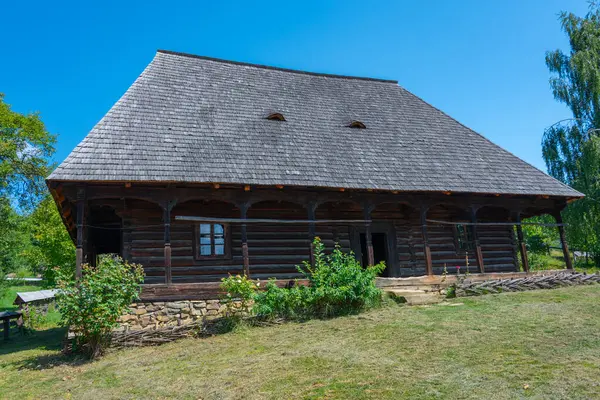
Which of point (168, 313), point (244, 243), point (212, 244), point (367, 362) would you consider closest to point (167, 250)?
point (168, 313)

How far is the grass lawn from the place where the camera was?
17.6ft

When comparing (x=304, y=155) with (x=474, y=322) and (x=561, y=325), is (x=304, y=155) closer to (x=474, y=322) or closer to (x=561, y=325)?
(x=474, y=322)

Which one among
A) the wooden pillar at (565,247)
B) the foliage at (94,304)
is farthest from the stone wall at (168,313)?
the wooden pillar at (565,247)

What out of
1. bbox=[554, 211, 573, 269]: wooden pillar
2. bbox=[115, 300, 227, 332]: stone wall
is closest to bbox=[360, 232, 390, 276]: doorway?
bbox=[554, 211, 573, 269]: wooden pillar

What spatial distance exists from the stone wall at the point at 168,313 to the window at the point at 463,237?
8.98 m

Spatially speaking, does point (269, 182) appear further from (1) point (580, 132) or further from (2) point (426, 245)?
(1) point (580, 132)

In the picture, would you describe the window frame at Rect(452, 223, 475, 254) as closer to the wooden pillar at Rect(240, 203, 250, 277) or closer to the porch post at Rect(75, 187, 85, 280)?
the wooden pillar at Rect(240, 203, 250, 277)

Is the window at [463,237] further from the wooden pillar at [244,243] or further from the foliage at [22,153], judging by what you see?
the foliage at [22,153]

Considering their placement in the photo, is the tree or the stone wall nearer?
the stone wall

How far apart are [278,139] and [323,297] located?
5741 millimetres

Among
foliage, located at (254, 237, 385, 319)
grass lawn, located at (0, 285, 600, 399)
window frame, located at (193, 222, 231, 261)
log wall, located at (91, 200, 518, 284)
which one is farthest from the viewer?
window frame, located at (193, 222, 231, 261)

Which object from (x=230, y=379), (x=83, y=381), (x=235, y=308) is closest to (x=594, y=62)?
(x=235, y=308)

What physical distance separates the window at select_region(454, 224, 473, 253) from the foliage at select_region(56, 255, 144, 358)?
11219 millimetres

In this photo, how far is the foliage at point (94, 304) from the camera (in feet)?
26.9
